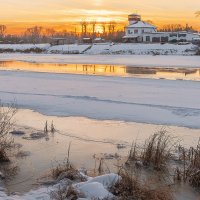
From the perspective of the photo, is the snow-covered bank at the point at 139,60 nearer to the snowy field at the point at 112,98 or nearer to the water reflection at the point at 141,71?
the water reflection at the point at 141,71

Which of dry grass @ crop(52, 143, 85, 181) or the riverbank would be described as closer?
dry grass @ crop(52, 143, 85, 181)

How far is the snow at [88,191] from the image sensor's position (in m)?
6.57

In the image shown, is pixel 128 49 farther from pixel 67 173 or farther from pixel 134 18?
pixel 67 173

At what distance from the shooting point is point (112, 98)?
57.7ft

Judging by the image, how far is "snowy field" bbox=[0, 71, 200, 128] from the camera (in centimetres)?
1378

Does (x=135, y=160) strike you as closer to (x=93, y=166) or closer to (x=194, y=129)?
(x=93, y=166)

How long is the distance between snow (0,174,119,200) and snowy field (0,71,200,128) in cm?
578

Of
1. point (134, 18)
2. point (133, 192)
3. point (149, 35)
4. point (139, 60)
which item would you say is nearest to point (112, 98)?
point (133, 192)

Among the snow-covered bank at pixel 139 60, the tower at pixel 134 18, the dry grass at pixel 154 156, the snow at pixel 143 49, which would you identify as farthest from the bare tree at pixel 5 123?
the tower at pixel 134 18

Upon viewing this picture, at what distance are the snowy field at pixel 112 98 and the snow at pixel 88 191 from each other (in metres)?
5.78

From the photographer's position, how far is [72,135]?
36.6 ft

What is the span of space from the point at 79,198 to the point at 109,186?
606mm

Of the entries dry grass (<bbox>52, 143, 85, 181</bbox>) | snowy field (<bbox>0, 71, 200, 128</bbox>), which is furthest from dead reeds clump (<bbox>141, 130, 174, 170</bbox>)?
snowy field (<bbox>0, 71, 200, 128</bbox>)

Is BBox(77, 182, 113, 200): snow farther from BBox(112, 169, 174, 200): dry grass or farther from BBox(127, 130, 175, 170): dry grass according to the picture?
BBox(127, 130, 175, 170): dry grass
